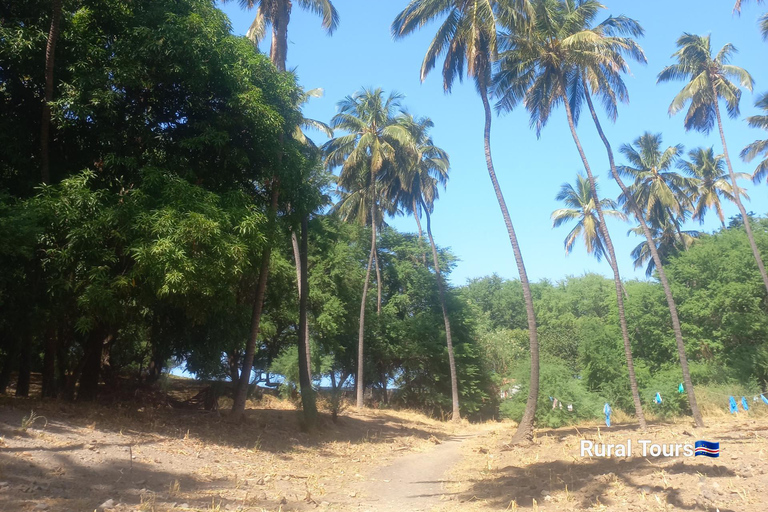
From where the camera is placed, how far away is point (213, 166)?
13.5 meters

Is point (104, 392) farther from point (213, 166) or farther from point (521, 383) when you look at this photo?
point (521, 383)

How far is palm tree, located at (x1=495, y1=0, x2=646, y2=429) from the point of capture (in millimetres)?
17594

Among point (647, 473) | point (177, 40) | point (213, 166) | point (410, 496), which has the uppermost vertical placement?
point (177, 40)

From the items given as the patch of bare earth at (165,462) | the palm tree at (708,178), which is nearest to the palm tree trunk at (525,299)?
the patch of bare earth at (165,462)

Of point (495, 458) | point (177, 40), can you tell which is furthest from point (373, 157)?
point (495, 458)

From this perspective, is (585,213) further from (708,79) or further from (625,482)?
(625,482)

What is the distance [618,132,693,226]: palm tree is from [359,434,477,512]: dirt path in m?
27.2

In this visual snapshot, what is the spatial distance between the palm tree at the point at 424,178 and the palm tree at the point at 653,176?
43.6 feet

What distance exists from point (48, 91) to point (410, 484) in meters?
11.6

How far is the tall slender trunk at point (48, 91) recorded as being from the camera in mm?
10367

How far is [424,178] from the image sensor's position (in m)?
31.7

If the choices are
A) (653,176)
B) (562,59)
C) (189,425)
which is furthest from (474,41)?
(653,176)

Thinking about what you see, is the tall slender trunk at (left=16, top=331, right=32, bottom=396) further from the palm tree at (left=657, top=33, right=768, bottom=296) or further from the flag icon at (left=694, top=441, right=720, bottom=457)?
the palm tree at (left=657, top=33, right=768, bottom=296)

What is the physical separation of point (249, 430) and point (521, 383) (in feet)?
45.5
